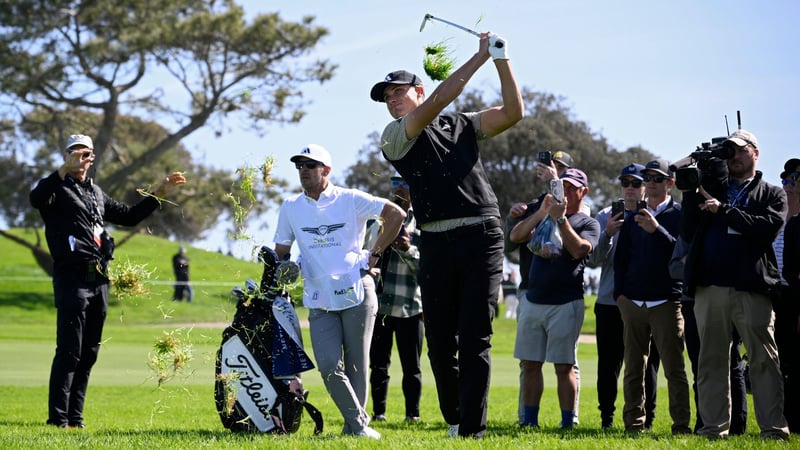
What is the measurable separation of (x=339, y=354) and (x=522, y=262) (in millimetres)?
3439

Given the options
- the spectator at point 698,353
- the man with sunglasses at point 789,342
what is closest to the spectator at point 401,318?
the spectator at point 698,353

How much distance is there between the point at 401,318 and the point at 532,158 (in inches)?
2123

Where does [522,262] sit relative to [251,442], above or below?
above

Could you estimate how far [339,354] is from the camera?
8.77 metres

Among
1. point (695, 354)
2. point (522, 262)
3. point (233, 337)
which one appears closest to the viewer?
point (233, 337)

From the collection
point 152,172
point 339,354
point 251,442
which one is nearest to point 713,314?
point 339,354

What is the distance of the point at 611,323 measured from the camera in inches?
431

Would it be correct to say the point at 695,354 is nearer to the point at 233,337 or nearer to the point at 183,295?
the point at 233,337

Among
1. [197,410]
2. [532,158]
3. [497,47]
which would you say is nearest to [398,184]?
[197,410]

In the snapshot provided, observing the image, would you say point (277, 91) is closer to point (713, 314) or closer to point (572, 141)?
point (572, 141)

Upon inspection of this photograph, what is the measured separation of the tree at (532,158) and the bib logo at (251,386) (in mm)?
51791

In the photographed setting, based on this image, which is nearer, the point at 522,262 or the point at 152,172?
the point at 522,262

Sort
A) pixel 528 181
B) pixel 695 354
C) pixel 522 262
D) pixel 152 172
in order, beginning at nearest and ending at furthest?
pixel 695 354, pixel 522 262, pixel 152 172, pixel 528 181

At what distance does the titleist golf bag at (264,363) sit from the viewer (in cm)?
915
